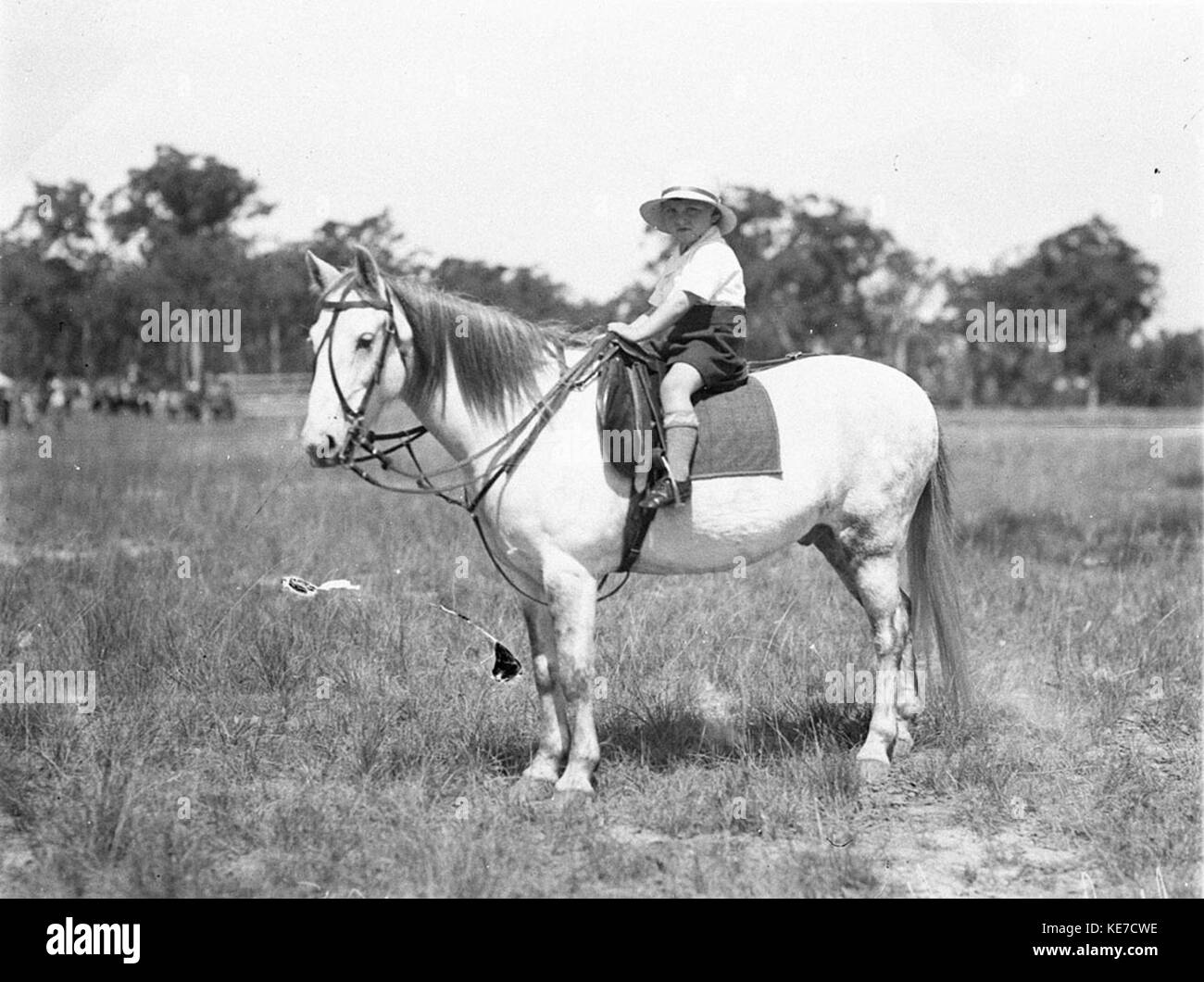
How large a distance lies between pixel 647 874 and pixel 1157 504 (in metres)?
12.4

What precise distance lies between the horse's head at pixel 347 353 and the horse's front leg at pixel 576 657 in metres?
1.04

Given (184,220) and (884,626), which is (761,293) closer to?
(184,220)

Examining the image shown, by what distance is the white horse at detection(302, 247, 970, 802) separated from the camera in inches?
185

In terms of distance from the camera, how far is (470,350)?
502 cm

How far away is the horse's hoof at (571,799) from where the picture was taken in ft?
16.1

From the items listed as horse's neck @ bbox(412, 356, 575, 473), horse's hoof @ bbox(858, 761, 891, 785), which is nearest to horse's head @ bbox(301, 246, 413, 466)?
horse's neck @ bbox(412, 356, 575, 473)

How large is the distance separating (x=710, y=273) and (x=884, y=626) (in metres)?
2.07

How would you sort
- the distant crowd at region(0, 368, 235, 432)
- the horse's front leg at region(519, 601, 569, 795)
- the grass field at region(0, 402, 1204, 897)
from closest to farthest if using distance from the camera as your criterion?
→ 1. the grass field at region(0, 402, 1204, 897)
2. the horse's front leg at region(519, 601, 569, 795)
3. the distant crowd at region(0, 368, 235, 432)

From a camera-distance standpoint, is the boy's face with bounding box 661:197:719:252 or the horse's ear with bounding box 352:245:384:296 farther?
the boy's face with bounding box 661:197:719:252

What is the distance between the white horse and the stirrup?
110 mm

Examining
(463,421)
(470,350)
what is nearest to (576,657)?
(463,421)

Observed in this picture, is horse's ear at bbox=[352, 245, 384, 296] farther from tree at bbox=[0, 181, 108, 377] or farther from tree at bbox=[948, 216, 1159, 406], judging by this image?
tree at bbox=[948, 216, 1159, 406]

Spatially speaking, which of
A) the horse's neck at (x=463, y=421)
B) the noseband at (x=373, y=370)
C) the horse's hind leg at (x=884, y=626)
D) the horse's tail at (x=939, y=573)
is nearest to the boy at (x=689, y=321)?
the horse's neck at (x=463, y=421)

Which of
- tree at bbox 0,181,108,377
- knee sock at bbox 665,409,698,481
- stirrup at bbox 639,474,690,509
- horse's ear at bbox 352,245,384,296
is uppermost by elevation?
tree at bbox 0,181,108,377
